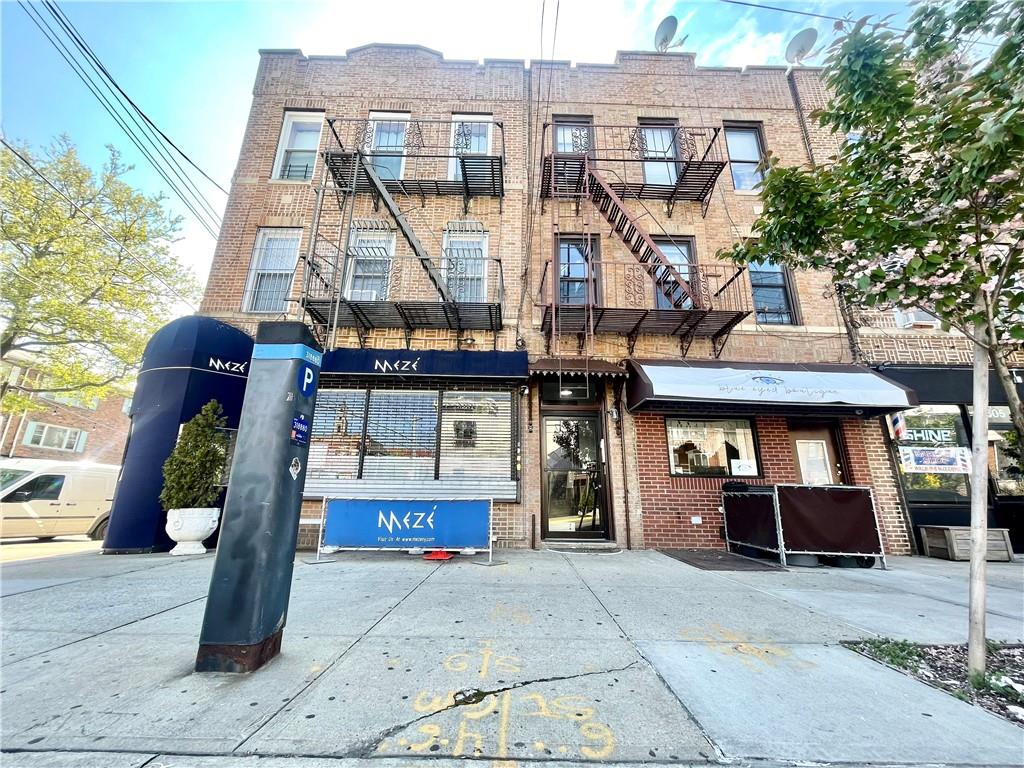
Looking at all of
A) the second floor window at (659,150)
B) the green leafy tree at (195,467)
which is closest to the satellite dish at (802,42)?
the second floor window at (659,150)

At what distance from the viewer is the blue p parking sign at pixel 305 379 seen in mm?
2951

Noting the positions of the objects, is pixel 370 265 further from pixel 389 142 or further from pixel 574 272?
pixel 574 272

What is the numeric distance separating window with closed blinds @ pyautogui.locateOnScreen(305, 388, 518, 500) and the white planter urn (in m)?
Answer: 1.60

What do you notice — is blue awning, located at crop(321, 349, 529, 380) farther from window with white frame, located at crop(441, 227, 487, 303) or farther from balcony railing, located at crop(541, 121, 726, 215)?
balcony railing, located at crop(541, 121, 726, 215)

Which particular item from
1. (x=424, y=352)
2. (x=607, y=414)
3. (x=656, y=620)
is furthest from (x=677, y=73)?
(x=656, y=620)

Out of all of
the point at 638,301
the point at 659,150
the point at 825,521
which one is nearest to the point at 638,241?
the point at 638,301

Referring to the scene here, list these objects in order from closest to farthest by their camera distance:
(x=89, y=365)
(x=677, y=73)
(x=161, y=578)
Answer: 1. (x=161, y=578)
2. (x=677, y=73)
3. (x=89, y=365)

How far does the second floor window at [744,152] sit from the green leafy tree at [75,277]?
17.7 meters

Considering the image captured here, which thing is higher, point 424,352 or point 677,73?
point 677,73

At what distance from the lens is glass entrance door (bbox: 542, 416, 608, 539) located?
788cm

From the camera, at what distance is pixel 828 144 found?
33.1 feet

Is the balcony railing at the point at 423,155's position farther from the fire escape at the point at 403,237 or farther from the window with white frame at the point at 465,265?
the window with white frame at the point at 465,265

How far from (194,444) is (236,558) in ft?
18.0

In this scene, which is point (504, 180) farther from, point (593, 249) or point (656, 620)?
point (656, 620)
